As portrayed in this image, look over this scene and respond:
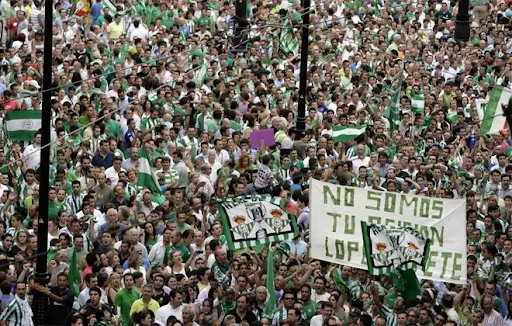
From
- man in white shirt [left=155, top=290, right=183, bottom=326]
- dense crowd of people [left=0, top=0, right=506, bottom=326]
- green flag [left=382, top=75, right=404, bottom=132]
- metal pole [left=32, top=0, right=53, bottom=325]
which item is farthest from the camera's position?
green flag [left=382, top=75, right=404, bottom=132]

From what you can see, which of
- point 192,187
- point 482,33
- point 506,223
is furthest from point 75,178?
point 482,33

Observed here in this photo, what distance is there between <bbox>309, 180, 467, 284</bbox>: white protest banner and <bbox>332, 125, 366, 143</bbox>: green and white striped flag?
6.18 m

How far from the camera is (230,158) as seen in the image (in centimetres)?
2547

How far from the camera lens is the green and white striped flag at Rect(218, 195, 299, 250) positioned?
66.6ft

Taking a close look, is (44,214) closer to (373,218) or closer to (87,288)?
(87,288)

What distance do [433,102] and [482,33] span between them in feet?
22.0

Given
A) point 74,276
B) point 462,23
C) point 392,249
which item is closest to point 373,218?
point 392,249

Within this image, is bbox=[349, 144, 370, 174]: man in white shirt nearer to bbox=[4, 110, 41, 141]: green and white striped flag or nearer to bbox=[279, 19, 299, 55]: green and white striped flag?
bbox=[4, 110, 41, 141]: green and white striped flag

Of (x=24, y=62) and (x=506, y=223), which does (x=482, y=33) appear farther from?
(x=506, y=223)

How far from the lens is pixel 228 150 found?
25719 mm

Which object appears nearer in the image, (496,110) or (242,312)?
(242,312)

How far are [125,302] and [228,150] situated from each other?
607 cm

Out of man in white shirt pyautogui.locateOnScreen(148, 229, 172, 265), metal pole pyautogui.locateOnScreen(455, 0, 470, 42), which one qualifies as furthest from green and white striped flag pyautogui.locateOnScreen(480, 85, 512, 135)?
metal pole pyautogui.locateOnScreen(455, 0, 470, 42)

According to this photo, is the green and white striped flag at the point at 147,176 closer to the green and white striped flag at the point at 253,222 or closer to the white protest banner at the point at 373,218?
the green and white striped flag at the point at 253,222
